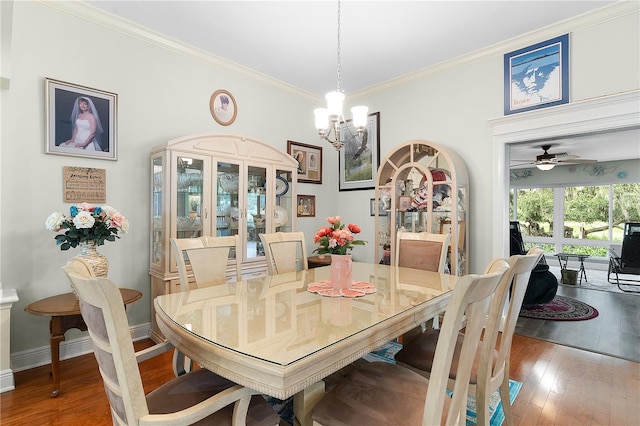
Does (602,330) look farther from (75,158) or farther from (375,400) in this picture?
(75,158)

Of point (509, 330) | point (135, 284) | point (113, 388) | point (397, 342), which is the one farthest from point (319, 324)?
point (135, 284)

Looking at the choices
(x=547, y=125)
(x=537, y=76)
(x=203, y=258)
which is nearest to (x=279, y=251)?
(x=203, y=258)

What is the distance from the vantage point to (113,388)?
959 millimetres

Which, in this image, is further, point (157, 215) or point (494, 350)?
point (157, 215)

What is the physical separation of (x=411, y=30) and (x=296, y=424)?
311 cm

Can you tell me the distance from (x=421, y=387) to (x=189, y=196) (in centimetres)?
243

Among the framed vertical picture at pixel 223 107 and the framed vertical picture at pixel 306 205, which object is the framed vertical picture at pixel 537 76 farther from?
the framed vertical picture at pixel 223 107

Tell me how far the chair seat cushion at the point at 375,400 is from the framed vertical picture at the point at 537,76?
9.32 feet

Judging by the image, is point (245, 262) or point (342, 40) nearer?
point (342, 40)

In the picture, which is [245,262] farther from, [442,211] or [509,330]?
[509,330]

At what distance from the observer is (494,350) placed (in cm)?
147

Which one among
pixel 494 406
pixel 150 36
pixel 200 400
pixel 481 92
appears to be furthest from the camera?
pixel 481 92

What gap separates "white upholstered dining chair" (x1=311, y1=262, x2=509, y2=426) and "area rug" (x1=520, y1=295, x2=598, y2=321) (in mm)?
3095

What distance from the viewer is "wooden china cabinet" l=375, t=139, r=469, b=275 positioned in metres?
3.22
